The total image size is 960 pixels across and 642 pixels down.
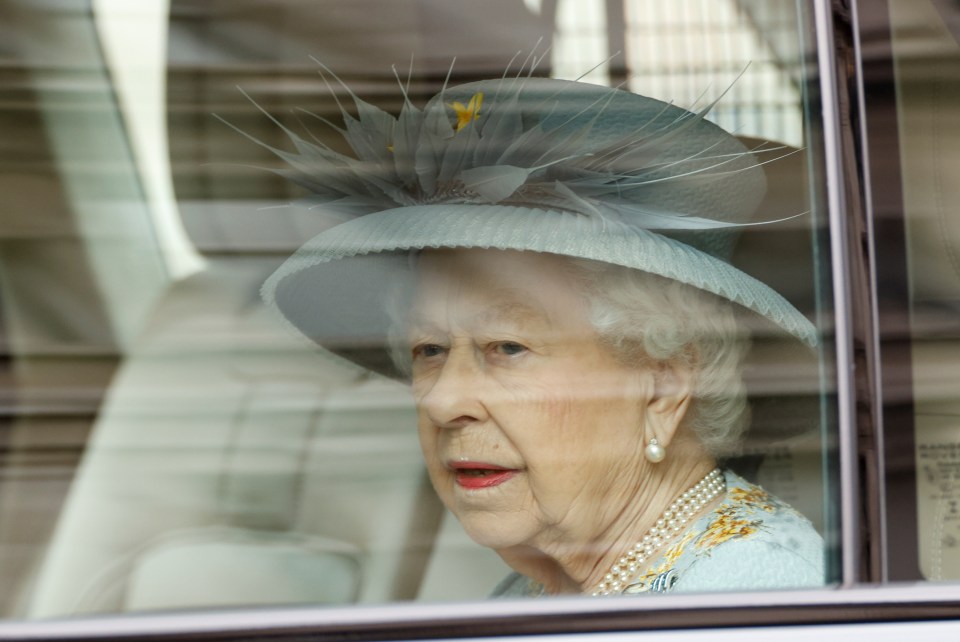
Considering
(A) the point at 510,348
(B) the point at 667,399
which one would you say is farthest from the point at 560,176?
(B) the point at 667,399

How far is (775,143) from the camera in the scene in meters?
1.56

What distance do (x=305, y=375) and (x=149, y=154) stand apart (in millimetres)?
474

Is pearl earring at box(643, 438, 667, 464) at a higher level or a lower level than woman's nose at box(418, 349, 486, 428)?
lower

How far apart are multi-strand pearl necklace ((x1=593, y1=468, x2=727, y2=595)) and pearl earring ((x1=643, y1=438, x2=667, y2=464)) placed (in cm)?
8

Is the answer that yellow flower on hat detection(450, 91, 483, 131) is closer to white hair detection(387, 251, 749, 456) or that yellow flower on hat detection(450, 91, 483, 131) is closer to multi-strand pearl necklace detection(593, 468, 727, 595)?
white hair detection(387, 251, 749, 456)

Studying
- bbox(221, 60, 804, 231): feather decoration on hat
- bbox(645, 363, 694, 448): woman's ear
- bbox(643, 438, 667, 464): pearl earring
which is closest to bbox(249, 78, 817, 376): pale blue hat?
bbox(221, 60, 804, 231): feather decoration on hat

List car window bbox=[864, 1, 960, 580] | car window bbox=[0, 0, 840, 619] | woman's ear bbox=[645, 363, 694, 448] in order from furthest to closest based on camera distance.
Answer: woman's ear bbox=[645, 363, 694, 448], car window bbox=[0, 0, 840, 619], car window bbox=[864, 1, 960, 580]

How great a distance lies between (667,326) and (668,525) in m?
0.32

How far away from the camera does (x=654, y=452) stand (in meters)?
1.72

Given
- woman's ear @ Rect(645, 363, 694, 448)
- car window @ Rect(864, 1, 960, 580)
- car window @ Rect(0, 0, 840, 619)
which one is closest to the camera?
car window @ Rect(864, 1, 960, 580)

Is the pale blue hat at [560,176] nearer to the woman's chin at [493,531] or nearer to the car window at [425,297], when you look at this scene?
the car window at [425,297]

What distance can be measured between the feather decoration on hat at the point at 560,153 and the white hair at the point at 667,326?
10 centimetres

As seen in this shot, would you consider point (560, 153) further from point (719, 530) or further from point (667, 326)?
point (719, 530)

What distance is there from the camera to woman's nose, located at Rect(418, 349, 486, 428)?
175cm
